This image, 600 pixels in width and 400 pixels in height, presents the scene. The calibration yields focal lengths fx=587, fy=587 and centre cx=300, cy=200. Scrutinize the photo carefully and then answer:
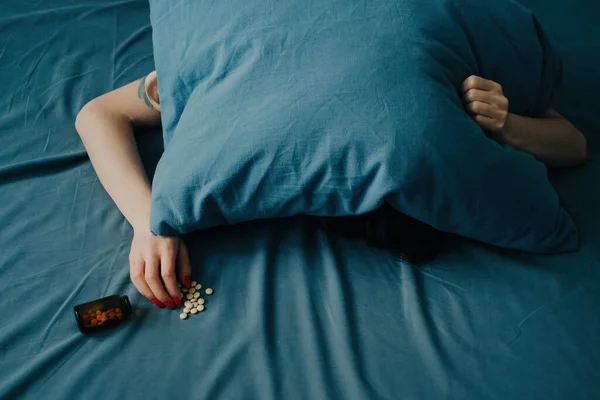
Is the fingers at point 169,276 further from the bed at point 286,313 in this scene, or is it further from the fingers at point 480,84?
the fingers at point 480,84

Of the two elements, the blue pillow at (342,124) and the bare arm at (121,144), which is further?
the bare arm at (121,144)

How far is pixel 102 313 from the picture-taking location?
74 centimetres

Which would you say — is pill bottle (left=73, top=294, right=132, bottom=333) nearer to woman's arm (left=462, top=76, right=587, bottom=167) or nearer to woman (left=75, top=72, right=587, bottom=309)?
woman (left=75, top=72, right=587, bottom=309)

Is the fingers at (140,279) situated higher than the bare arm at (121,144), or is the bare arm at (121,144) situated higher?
the bare arm at (121,144)

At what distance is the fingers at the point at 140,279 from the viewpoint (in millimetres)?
771

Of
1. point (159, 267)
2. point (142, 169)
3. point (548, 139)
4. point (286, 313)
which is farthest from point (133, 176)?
point (548, 139)

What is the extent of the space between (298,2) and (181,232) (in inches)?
13.2

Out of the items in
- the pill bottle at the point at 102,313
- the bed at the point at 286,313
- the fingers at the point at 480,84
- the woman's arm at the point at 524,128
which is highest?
the fingers at the point at 480,84

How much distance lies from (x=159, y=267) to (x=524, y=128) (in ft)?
1.79

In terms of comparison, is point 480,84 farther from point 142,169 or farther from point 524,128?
point 142,169

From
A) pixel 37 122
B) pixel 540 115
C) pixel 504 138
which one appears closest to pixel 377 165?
pixel 504 138

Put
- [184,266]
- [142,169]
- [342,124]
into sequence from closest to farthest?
[342,124] < [184,266] < [142,169]

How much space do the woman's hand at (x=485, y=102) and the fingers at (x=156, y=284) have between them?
46 centimetres

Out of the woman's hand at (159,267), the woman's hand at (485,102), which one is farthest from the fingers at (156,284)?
the woman's hand at (485,102)
